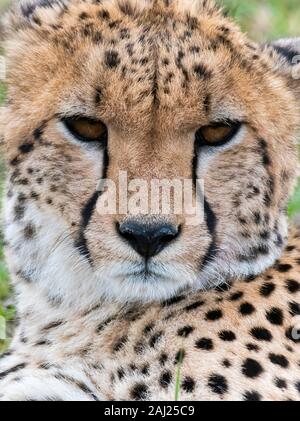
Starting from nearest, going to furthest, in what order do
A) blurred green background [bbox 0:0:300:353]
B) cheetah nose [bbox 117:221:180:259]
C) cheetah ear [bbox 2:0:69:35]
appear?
cheetah nose [bbox 117:221:180:259] < cheetah ear [bbox 2:0:69:35] < blurred green background [bbox 0:0:300:353]

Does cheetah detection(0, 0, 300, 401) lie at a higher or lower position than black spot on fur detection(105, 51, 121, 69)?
lower

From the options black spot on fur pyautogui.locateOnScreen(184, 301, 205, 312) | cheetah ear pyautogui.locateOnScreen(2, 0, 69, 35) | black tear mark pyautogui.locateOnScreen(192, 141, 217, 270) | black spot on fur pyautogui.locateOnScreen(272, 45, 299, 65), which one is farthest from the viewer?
black spot on fur pyautogui.locateOnScreen(272, 45, 299, 65)

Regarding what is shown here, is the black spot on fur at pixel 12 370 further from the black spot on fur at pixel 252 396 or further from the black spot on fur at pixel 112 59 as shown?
the black spot on fur at pixel 112 59

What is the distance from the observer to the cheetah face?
289 cm

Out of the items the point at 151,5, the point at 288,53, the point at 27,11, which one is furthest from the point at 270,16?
the point at 151,5

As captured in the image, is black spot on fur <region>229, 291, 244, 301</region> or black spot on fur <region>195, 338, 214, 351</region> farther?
black spot on fur <region>229, 291, 244, 301</region>

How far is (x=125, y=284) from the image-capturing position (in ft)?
9.69

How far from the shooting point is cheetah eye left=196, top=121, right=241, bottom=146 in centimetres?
298

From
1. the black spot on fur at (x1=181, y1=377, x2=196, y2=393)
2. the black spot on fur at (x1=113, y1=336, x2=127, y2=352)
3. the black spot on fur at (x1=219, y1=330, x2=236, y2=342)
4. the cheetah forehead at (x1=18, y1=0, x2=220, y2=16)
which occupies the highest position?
the cheetah forehead at (x1=18, y1=0, x2=220, y2=16)

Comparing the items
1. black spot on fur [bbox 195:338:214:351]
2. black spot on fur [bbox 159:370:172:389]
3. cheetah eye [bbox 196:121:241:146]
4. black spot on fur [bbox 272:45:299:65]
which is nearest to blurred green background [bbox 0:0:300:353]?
black spot on fur [bbox 272:45:299:65]

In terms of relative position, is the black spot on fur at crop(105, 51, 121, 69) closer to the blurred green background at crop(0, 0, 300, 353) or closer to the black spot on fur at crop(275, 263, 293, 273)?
the black spot on fur at crop(275, 263, 293, 273)

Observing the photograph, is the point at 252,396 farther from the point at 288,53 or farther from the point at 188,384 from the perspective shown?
the point at 288,53

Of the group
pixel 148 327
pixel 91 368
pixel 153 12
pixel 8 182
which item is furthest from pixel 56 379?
pixel 153 12

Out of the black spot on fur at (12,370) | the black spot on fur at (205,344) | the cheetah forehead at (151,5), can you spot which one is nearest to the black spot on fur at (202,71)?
the cheetah forehead at (151,5)
